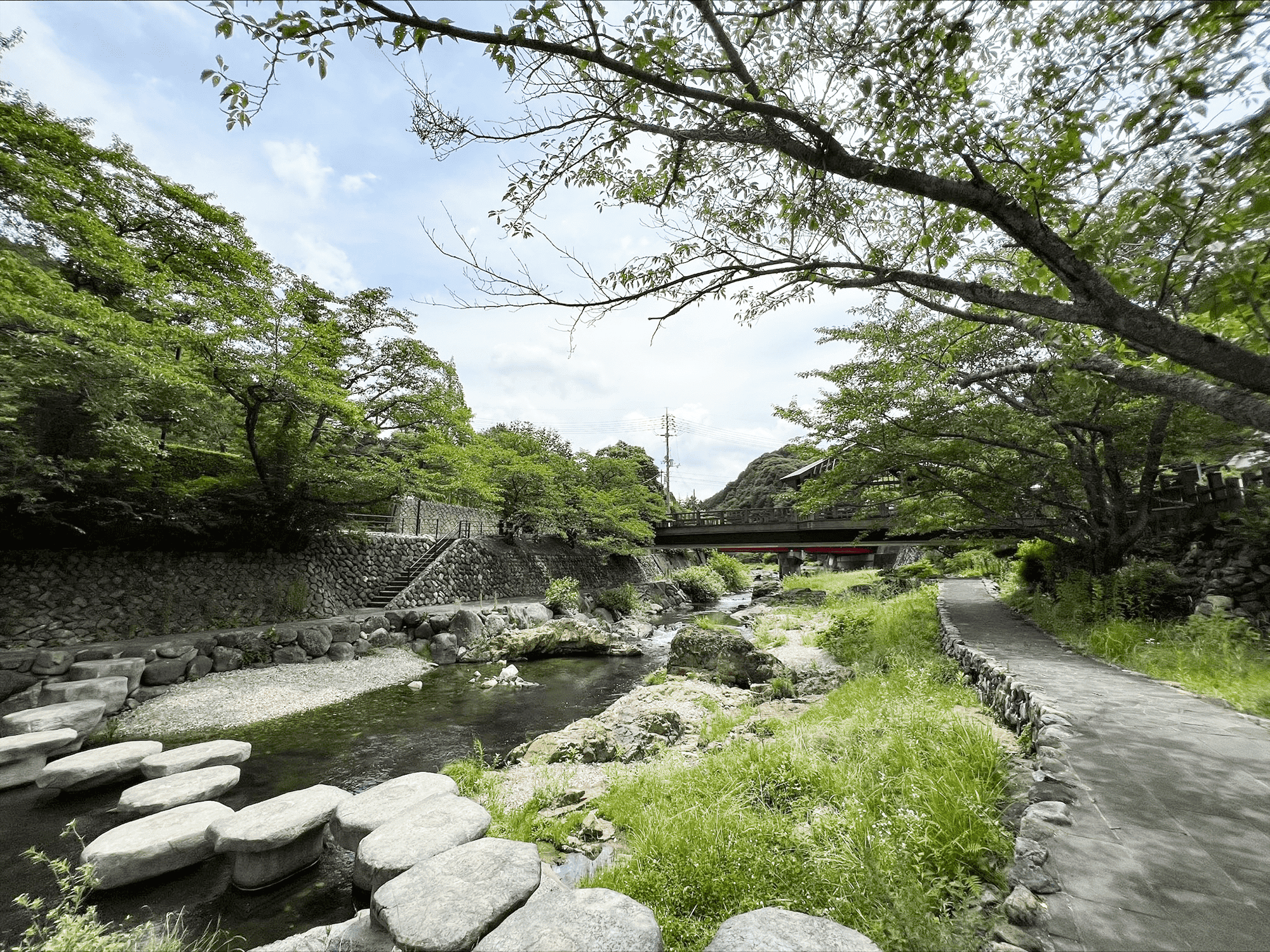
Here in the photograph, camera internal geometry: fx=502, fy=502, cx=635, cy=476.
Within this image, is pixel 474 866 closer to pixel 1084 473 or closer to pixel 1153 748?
pixel 1153 748

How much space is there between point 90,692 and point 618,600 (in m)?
16.6

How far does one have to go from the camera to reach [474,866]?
357 cm

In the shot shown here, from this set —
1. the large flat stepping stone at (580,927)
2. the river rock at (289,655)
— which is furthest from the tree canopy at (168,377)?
the large flat stepping stone at (580,927)

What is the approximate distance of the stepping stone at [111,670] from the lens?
8.87 metres

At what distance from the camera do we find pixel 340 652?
41.4 feet

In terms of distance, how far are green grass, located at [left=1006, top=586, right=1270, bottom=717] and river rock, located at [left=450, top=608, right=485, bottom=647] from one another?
45.6ft

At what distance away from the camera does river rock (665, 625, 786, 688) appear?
34.4 feet

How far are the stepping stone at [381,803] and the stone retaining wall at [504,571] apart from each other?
13018 mm

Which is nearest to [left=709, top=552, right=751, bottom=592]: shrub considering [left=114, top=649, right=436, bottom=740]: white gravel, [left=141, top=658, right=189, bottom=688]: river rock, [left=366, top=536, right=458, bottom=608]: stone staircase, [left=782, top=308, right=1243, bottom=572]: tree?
[left=366, top=536, right=458, bottom=608]: stone staircase

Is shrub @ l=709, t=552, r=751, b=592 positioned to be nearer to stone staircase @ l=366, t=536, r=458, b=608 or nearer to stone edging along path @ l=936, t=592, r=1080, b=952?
stone staircase @ l=366, t=536, r=458, b=608

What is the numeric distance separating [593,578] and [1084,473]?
21879 mm

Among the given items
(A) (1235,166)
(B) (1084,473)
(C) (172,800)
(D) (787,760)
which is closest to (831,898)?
(D) (787,760)

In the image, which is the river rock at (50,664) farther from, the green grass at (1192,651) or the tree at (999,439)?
the green grass at (1192,651)

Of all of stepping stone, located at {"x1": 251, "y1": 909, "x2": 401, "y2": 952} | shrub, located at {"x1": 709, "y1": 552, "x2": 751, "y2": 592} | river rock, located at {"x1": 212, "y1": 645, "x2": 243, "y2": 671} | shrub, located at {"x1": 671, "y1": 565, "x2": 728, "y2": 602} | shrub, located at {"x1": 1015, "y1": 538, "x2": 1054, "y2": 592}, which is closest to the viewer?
stepping stone, located at {"x1": 251, "y1": 909, "x2": 401, "y2": 952}
